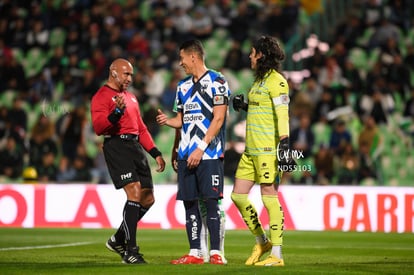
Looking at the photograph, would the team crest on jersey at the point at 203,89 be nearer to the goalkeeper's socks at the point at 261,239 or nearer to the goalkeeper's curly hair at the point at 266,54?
the goalkeeper's curly hair at the point at 266,54

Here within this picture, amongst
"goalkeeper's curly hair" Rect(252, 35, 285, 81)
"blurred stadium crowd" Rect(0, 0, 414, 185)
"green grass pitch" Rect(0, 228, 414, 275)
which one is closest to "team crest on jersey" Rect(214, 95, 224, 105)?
"goalkeeper's curly hair" Rect(252, 35, 285, 81)

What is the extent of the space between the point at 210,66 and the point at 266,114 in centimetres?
1310

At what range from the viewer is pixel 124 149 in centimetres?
1063

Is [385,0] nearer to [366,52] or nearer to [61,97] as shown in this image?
[366,52]

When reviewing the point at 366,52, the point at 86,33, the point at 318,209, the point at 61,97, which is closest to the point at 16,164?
the point at 61,97

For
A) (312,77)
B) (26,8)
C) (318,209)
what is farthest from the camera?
(26,8)

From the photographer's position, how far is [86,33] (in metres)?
24.4

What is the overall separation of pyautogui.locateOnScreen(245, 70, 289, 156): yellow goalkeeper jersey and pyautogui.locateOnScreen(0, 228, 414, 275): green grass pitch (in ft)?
4.22

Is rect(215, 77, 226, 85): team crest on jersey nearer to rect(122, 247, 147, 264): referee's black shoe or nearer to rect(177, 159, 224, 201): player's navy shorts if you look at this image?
rect(177, 159, 224, 201): player's navy shorts

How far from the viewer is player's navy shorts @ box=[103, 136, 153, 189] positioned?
10492mm

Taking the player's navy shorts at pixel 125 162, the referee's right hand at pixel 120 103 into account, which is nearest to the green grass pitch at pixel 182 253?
the player's navy shorts at pixel 125 162

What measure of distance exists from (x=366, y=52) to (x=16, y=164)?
A: 344 inches

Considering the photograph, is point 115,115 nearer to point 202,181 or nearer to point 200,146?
point 200,146

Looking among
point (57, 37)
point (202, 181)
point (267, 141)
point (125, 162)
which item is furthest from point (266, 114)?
point (57, 37)
